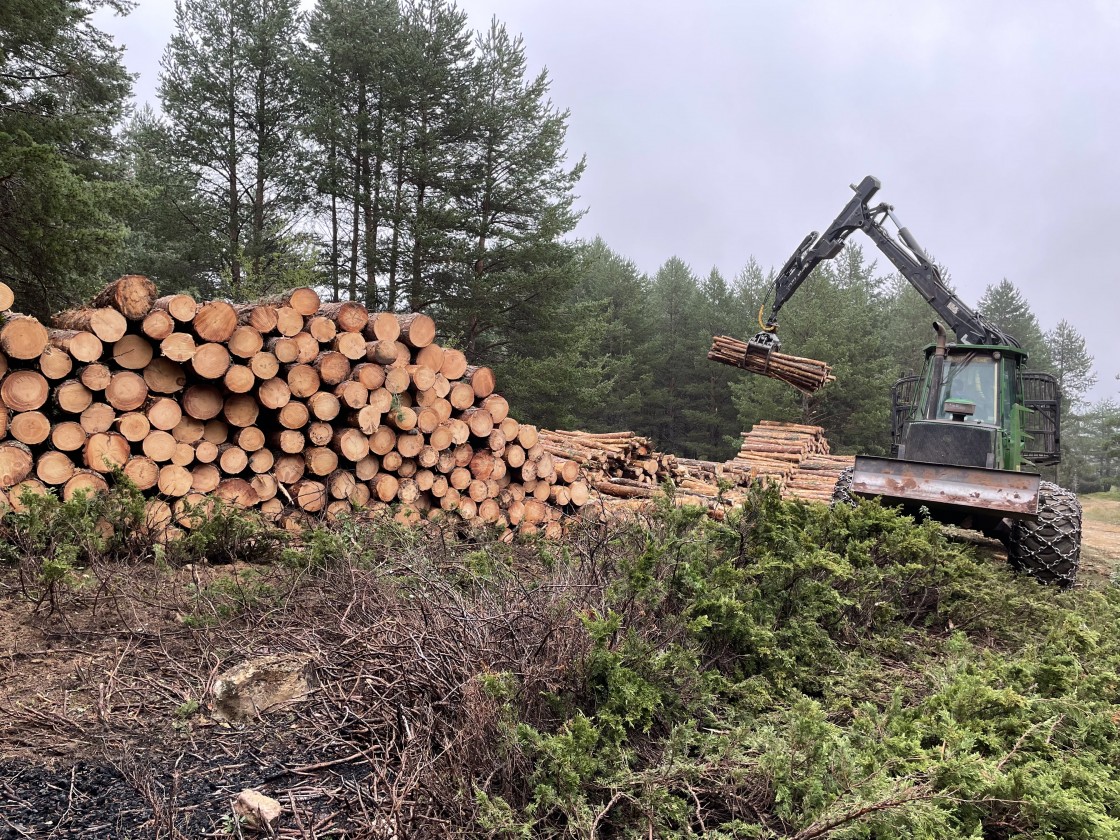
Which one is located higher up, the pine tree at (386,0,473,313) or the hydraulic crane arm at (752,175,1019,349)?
the pine tree at (386,0,473,313)

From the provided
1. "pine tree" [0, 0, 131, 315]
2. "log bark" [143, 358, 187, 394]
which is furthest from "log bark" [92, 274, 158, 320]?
"pine tree" [0, 0, 131, 315]

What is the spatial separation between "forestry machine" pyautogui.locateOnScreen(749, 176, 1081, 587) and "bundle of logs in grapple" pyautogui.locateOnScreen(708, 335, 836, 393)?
90 cm

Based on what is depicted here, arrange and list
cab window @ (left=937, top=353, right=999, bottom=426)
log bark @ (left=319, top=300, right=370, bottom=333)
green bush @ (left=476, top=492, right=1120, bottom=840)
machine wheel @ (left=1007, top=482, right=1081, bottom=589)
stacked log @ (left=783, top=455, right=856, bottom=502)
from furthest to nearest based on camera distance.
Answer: stacked log @ (left=783, top=455, right=856, bottom=502) → cab window @ (left=937, top=353, right=999, bottom=426) → machine wheel @ (left=1007, top=482, right=1081, bottom=589) → log bark @ (left=319, top=300, right=370, bottom=333) → green bush @ (left=476, top=492, right=1120, bottom=840)

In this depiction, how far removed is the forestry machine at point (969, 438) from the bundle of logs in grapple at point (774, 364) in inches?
35.5

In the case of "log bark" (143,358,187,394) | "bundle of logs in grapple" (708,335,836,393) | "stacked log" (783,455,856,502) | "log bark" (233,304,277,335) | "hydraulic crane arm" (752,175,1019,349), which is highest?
"hydraulic crane arm" (752,175,1019,349)

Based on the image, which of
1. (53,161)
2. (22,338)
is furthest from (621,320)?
(22,338)

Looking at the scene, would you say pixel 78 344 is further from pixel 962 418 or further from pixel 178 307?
pixel 962 418

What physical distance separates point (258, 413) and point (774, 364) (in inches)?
303

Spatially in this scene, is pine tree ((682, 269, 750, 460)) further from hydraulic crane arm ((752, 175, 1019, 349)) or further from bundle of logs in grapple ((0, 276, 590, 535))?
bundle of logs in grapple ((0, 276, 590, 535))

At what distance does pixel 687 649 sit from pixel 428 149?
1468cm

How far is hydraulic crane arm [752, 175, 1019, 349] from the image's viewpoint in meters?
8.05

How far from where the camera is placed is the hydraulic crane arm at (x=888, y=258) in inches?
317

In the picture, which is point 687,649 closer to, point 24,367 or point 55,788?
point 55,788

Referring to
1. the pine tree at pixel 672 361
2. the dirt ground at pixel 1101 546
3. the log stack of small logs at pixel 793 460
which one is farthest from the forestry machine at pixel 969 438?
the pine tree at pixel 672 361
